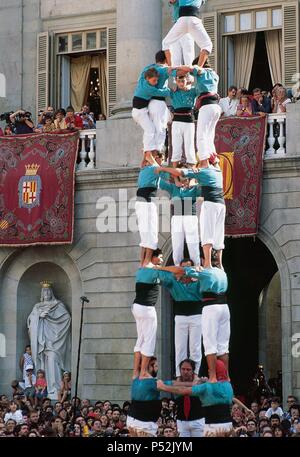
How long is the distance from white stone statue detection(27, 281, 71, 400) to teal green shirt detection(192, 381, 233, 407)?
13496 millimetres

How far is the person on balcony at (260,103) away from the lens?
38812 millimetres

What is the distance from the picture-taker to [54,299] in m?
41.1

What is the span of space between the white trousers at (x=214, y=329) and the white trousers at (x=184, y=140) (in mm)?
2925

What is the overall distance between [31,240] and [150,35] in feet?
20.3

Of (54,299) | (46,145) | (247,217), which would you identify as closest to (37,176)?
(46,145)

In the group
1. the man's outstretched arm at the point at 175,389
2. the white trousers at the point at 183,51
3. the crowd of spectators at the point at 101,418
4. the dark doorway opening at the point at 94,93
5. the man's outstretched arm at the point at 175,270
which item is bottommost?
the crowd of spectators at the point at 101,418

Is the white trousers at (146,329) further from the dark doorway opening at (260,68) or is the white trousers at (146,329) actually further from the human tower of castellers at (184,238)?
the dark doorway opening at (260,68)

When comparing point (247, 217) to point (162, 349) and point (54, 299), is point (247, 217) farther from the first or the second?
point (54, 299)

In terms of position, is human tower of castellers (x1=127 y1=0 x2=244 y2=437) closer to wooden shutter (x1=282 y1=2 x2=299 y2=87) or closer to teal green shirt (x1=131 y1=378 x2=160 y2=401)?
teal green shirt (x1=131 y1=378 x2=160 y2=401)

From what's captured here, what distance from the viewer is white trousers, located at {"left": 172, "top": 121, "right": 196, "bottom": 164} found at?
28.6 metres

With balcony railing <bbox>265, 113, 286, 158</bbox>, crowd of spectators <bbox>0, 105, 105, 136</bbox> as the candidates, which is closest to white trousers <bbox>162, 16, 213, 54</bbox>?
balcony railing <bbox>265, 113, 286, 158</bbox>

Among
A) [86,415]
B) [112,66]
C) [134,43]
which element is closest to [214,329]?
[86,415]

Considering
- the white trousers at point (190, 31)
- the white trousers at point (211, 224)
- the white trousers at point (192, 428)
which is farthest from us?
the white trousers at point (190, 31)

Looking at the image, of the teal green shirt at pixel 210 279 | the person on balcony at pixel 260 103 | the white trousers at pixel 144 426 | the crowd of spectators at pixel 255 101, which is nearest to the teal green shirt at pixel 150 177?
the teal green shirt at pixel 210 279
